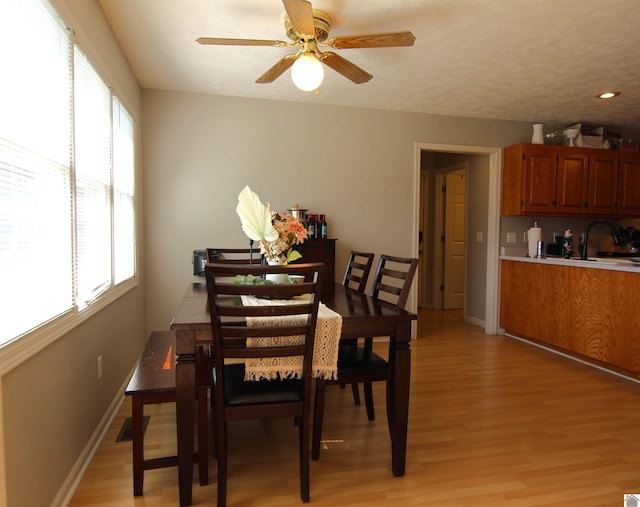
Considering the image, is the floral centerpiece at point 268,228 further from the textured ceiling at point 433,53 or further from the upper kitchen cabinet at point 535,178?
the upper kitchen cabinet at point 535,178

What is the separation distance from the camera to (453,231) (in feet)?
19.5

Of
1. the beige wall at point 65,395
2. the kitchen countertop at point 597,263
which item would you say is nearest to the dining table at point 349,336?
the beige wall at point 65,395

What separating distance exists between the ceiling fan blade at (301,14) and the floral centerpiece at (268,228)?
2.72 feet

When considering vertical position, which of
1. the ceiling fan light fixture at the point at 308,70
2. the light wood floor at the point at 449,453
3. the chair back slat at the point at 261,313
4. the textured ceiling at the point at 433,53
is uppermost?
the textured ceiling at the point at 433,53

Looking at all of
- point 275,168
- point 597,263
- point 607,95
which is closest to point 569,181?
point 607,95

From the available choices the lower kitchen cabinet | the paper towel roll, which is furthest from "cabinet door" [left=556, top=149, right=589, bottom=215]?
the lower kitchen cabinet

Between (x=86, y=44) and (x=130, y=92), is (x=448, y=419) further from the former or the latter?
(x=130, y=92)

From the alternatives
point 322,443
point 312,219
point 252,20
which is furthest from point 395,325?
point 312,219

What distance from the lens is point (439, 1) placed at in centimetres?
221

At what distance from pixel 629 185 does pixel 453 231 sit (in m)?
2.13

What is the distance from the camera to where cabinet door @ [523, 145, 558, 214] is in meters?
4.26

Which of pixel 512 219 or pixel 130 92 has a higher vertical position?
pixel 130 92

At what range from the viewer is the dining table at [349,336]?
1.59 m

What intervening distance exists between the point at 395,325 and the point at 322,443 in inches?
34.6
